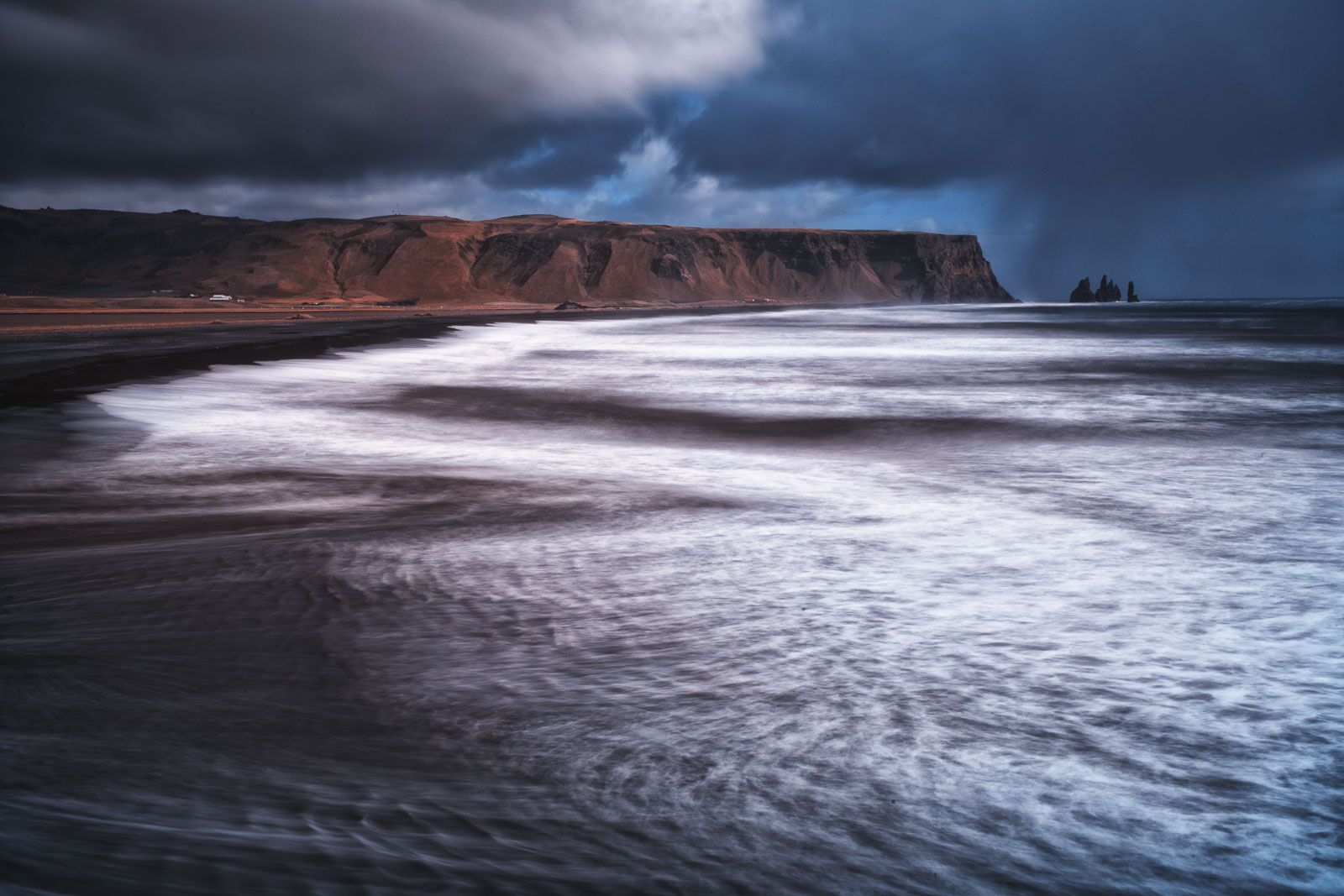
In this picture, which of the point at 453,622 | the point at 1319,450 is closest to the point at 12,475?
the point at 453,622

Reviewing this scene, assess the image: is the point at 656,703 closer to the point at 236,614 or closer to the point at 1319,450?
the point at 236,614

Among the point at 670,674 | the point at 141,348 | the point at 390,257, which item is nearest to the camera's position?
the point at 670,674

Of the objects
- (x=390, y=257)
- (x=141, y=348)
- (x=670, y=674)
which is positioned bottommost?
(x=670, y=674)

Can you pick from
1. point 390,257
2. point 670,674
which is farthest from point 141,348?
point 390,257

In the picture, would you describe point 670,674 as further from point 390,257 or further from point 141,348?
point 390,257

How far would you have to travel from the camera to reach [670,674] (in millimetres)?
4344

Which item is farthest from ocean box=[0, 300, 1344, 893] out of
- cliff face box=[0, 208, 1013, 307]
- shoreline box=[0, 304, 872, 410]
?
cliff face box=[0, 208, 1013, 307]

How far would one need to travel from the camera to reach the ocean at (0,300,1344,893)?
9.57 ft

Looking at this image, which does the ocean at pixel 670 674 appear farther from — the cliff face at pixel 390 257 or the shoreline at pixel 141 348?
the cliff face at pixel 390 257

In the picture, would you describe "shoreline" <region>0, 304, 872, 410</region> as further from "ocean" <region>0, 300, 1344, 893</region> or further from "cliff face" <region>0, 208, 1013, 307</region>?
"cliff face" <region>0, 208, 1013, 307</region>

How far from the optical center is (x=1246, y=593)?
562 cm

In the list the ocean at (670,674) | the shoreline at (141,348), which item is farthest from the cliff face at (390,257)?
the ocean at (670,674)

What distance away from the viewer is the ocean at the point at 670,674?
292 centimetres

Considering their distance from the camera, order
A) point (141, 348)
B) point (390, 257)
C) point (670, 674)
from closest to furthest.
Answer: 1. point (670, 674)
2. point (141, 348)
3. point (390, 257)
